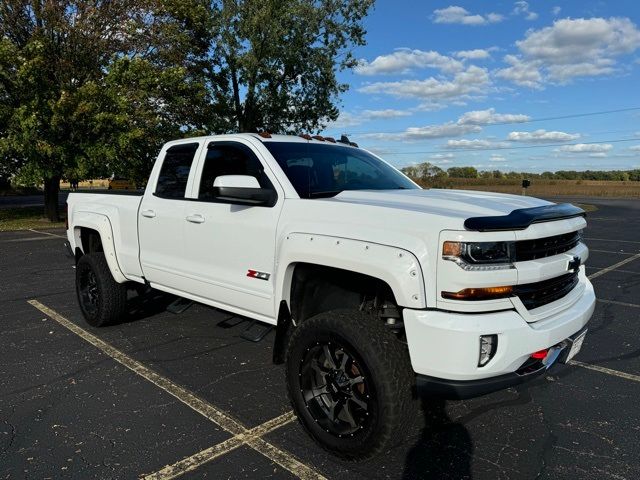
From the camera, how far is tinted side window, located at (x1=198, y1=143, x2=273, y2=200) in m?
3.86

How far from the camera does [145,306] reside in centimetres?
618

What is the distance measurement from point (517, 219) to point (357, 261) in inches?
34.3

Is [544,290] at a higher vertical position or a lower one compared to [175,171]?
lower

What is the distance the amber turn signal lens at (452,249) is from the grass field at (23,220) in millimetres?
16798

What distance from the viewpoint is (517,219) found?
2.61 metres

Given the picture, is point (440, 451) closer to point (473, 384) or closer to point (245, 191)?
point (473, 384)

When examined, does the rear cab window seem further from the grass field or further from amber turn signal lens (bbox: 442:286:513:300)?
the grass field

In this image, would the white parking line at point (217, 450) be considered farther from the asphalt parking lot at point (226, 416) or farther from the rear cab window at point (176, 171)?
the rear cab window at point (176, 171)

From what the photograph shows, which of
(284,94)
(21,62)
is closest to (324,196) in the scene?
(21,62)

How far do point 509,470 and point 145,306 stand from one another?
4.70 metres

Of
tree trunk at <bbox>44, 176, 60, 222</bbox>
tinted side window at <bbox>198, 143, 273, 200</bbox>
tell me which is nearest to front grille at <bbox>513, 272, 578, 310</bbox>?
tinted side window at <bbox>198, 143, 273, 200</bbox>

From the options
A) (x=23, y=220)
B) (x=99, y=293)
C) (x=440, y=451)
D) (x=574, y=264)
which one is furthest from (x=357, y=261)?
(x=23, y=220)

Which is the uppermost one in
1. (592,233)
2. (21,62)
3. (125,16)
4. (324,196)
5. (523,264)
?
(125,16)

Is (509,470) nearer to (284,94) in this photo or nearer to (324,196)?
(324,196)
